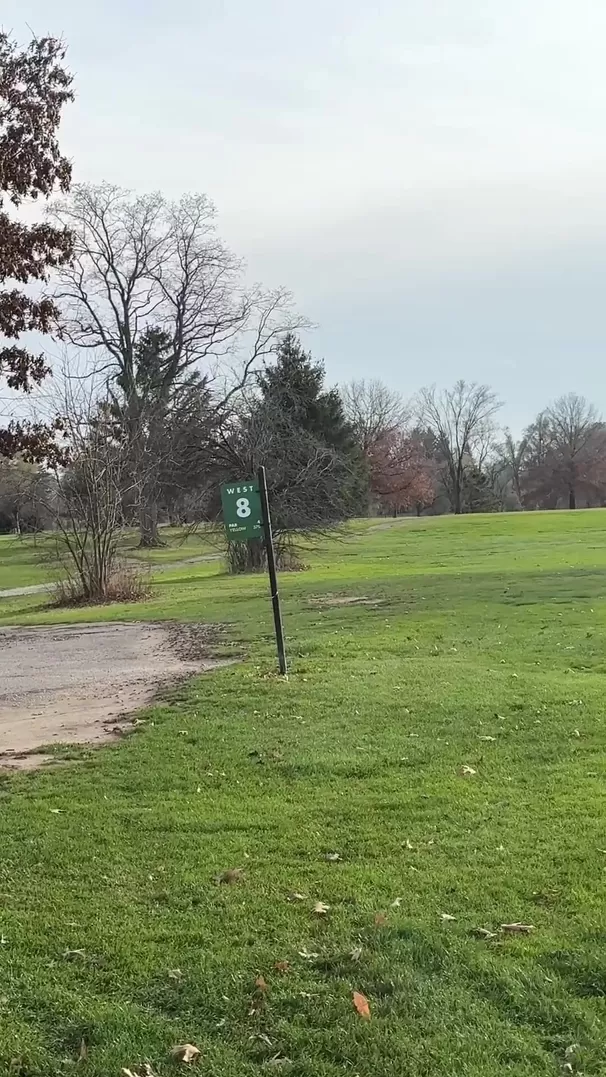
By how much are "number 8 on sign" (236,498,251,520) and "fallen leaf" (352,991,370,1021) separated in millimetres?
6693

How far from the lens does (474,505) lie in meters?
91.5

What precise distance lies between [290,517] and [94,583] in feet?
29.8

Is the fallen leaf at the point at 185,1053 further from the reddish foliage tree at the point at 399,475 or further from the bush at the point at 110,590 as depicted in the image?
the reddish foliage tree at the point at 399,475

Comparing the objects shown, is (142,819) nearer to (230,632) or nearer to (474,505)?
(230,632)

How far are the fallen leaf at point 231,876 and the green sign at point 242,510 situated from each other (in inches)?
211

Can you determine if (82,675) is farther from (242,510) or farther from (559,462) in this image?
(559,462)

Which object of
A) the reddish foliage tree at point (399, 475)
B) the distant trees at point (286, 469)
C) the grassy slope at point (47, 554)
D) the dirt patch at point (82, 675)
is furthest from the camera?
the reddish foliage tree at point (399, 475)

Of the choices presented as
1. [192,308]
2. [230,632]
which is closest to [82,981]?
[230,632]

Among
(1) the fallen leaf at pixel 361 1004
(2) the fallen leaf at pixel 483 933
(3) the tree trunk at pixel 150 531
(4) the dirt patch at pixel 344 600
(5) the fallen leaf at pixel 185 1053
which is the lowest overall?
(4) the dirt patch at pixel 344 600

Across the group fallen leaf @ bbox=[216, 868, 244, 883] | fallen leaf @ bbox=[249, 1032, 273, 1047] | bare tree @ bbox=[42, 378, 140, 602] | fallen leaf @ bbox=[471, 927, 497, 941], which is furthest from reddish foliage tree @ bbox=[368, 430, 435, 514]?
fallen leaf @ bbox=[249, 1032, 273, 1047]

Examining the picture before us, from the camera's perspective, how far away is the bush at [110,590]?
889 inches

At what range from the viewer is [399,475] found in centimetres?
7969

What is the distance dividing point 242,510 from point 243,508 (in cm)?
2

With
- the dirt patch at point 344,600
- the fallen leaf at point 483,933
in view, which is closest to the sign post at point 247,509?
the fallen leaf at point 483,933
